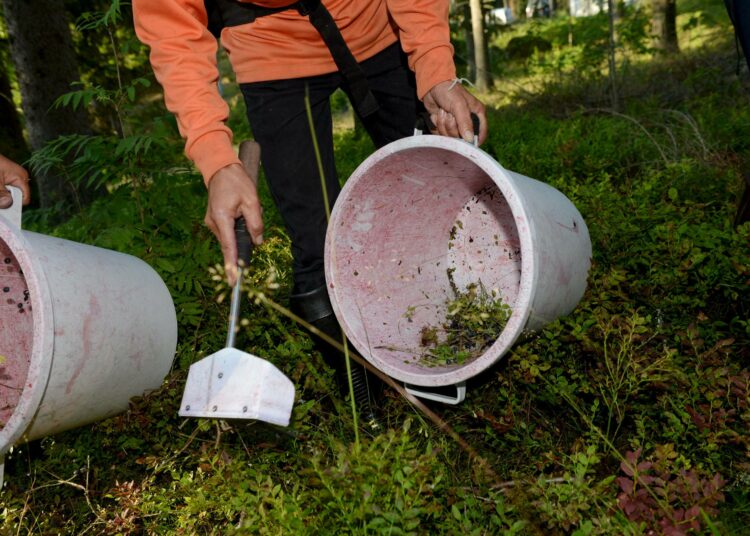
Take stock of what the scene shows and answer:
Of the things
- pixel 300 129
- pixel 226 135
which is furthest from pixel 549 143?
pixel 226 135

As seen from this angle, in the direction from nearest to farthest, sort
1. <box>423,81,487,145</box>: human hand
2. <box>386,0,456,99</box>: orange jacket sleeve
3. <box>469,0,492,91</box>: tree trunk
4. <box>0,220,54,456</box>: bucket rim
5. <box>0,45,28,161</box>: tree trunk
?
1. <box>0,220,54,456</box>: bucket rim
2. <box>423,81,487,145</box>: human hand
3. <box>386,0,456,99</box>: orange jacket sleeve
4. <box>0,45,28,161</box>: tree trunk
5. <box>469,0,492,91</box>: tree trunk

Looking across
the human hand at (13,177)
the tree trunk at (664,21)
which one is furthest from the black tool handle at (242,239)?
the tree trunk at (664,21)

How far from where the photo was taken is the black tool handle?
69.5 inches

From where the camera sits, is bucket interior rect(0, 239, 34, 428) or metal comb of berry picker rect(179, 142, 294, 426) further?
bucket interior rect(0, 239, 34, 428)

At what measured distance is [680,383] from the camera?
181 cm

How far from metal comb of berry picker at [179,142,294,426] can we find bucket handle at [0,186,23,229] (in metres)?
0.77

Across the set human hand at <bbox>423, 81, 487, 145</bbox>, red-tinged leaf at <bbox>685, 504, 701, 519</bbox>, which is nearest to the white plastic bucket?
human hand at <bbox>423, 81, 487, 145</bbox>

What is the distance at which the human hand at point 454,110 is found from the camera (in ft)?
6.67

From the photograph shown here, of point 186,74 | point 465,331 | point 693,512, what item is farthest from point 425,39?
point 693,512

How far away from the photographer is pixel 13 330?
247 cm

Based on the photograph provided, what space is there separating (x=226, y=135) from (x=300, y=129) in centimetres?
40

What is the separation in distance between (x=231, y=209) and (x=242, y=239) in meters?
0.10

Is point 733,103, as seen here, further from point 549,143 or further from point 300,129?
point 300,129

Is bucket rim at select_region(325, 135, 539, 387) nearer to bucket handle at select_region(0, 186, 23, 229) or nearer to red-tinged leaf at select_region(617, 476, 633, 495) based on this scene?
red-tinged leaf at select_region(617, 476, 633, 495)
